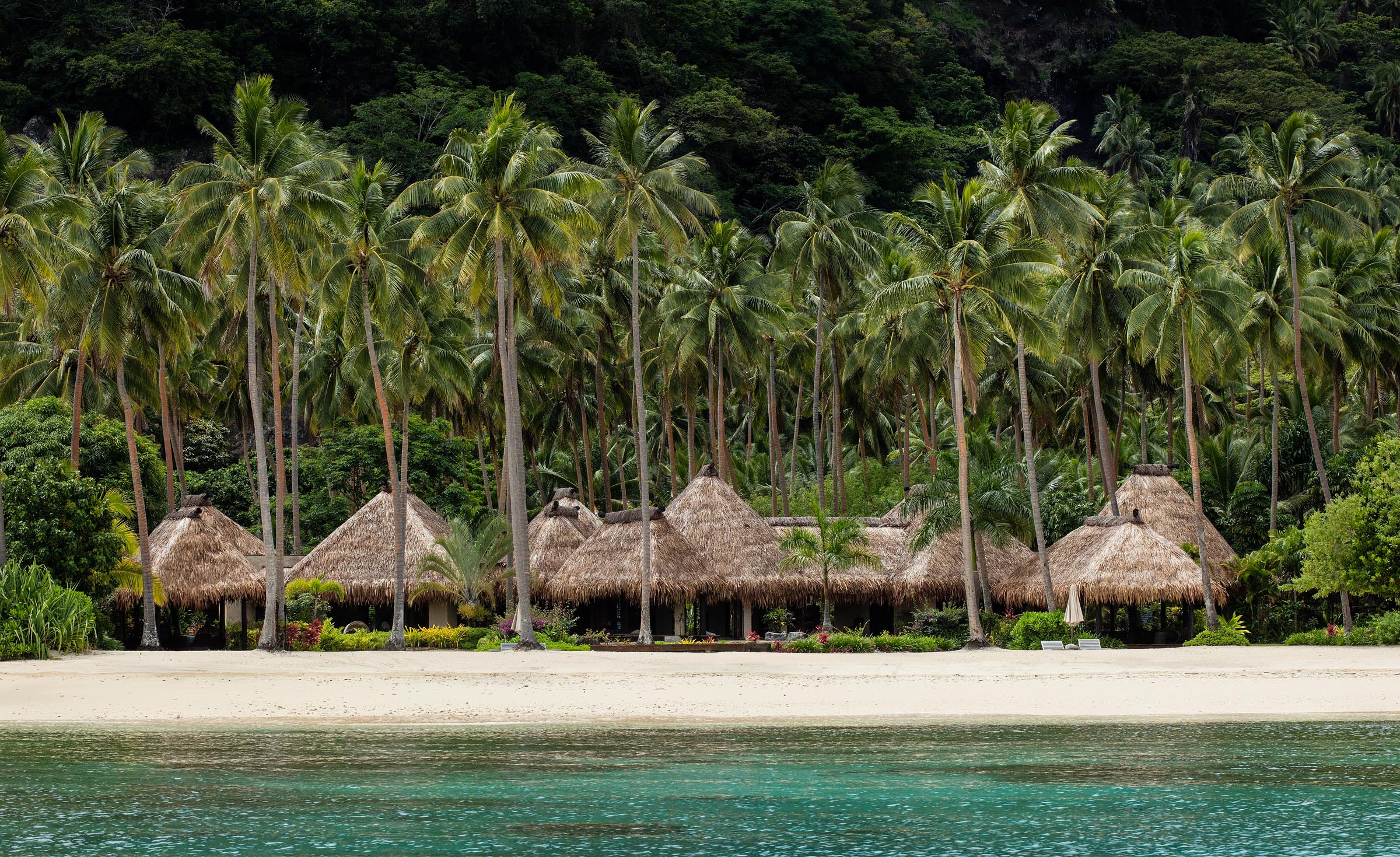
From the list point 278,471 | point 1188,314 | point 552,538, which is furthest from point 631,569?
point 1188,314

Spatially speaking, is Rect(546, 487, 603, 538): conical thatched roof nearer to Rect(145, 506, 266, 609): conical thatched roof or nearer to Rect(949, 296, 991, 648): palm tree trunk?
Rect(145, 506, 266, 609): conical thatched roof

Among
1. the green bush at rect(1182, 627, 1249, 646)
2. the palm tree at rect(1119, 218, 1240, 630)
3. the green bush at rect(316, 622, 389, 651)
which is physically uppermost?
the palm tree at rect(1119, 218, 1240, 630)

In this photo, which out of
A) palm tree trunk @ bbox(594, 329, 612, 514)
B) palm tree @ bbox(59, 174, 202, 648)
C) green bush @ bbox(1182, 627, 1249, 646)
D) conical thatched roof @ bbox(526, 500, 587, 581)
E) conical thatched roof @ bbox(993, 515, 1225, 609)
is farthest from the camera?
palm tree trunk @ bbox(594, 329, 612, 514)

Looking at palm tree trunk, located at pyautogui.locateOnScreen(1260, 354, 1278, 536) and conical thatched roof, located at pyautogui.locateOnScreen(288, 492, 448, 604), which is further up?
palm tree trunk, located at pyautogui.locateOnScreen(1260, 354, 1278, 536)

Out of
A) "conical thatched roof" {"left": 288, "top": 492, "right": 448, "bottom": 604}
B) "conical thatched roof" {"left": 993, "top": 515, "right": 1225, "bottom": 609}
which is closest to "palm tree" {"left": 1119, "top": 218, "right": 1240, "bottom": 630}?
"conical thatched roof" {"left": 993, "top": 515, "right": 1225, "bottom": 609}

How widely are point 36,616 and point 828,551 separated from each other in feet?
56.2

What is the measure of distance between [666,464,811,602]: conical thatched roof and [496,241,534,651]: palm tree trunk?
6.81 meters

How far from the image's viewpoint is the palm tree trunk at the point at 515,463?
3014 cm

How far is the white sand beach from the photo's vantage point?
21.2m

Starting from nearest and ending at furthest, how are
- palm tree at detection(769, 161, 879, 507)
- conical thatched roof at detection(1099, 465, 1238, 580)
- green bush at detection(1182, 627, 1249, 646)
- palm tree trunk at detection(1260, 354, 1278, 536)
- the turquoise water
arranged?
the turquoise water → green bush at detection(1182, 627, 1249, 646) → conical thatched roof at detection(1099, 465, 1238, 580) → palm tree trunk at detection(1260, 354, 1278, 536) → palm tree at detection(769, 161, 879, 507)

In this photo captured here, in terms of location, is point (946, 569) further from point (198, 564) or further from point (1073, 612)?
point (198, 564)

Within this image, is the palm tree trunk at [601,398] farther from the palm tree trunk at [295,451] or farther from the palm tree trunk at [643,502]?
the palm tree trunk at [295,451]

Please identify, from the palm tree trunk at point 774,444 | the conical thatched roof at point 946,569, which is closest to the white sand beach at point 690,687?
the conical thatched roof at point 946,569

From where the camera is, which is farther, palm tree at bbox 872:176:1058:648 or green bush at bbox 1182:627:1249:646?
green bush at bbox 1182:627:1249:646
